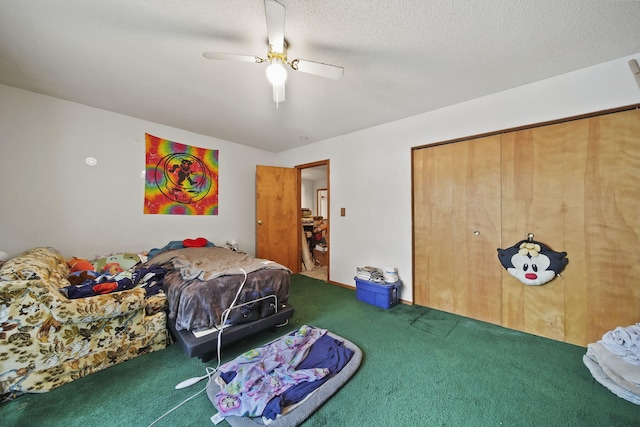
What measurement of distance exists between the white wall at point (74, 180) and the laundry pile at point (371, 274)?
8.80 ft

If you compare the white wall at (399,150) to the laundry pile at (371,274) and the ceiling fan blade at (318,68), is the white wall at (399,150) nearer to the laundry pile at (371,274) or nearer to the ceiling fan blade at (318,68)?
the laundry pile at (371,274)

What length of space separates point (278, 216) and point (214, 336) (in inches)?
106

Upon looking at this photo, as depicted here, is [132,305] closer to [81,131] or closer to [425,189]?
[81,131]

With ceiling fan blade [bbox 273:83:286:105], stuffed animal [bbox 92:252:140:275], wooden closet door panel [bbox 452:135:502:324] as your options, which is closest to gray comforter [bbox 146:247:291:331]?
stuffed animal [bbox 92:252:140:275]

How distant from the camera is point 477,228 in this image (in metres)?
2.47

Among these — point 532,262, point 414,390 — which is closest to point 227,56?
point 414,390

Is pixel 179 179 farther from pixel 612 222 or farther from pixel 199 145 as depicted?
pixel 612 222

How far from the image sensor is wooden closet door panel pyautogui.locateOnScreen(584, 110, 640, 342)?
1782 mm

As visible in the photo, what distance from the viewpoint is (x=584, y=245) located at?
196 centimetres

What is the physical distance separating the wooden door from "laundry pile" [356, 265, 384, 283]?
1.65m

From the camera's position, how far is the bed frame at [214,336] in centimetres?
165

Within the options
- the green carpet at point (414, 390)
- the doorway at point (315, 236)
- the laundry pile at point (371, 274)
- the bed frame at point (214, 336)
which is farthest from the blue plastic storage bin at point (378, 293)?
the bed frame at point (214, 336)

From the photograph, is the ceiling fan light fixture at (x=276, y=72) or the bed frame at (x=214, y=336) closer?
the ceiling fan light fixture at (x=276, y=72)

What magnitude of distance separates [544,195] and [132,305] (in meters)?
3.71
